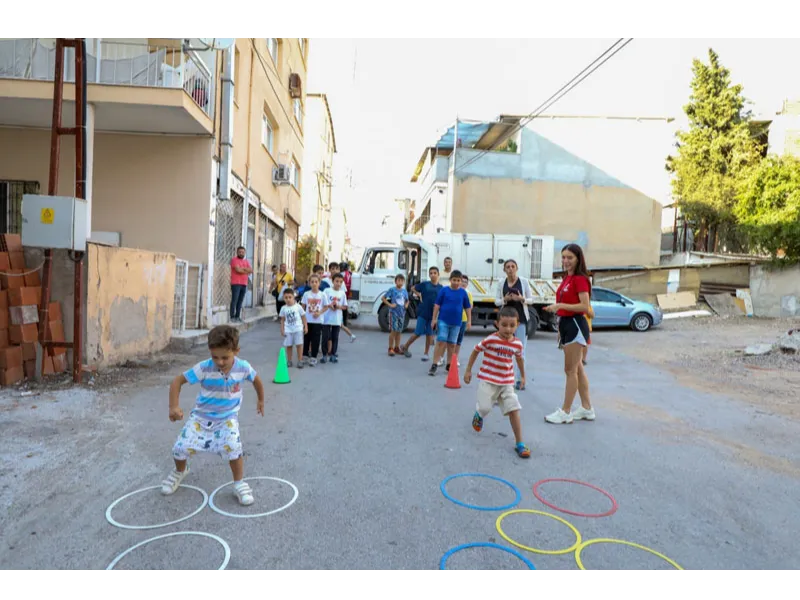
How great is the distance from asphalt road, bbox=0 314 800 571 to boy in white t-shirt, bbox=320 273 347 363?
239 cm

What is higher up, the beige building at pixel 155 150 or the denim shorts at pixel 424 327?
the beige building at pixel 155 150

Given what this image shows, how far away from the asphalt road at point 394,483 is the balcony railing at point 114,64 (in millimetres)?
6143

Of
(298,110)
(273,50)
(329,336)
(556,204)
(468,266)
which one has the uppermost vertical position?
(298,110)

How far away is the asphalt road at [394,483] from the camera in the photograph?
2840 mm

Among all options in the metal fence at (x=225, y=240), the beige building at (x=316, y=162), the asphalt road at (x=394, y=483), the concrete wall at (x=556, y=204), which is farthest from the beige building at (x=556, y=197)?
the asphalt road at (x=394, y=483)

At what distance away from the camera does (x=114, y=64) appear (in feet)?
32.3

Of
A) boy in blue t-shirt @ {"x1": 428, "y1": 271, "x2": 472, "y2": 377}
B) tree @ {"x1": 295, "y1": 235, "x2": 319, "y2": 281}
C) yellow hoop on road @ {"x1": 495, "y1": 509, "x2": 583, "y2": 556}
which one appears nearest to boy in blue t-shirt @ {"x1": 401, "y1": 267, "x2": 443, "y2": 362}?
boy in blue t-shirt @ {"x1": 428, "y1": 271, "x2": 472, "y2": 377}

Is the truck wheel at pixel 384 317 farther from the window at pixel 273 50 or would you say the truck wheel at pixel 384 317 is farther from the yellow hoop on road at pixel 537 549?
the yellow hoop on road at pixel 537 549

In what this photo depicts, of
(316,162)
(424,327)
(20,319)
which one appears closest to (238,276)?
(424,327)

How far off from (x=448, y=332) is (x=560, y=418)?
9.20 ft

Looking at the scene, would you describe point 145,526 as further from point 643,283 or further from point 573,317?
point 643,283

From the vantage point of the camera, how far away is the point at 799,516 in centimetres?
346
